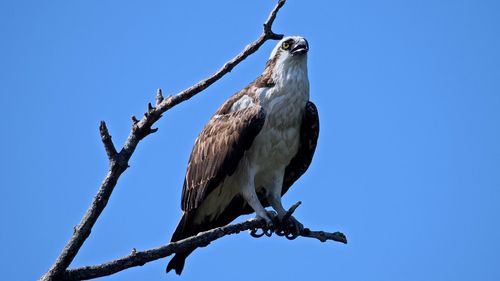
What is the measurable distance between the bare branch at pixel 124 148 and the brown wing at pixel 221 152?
2.13m

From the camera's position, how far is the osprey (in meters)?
7.93

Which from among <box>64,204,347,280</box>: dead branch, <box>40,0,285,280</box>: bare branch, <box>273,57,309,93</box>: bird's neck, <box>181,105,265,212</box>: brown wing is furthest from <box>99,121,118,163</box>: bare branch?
<box>273,57,309,93</box>: bird's neck

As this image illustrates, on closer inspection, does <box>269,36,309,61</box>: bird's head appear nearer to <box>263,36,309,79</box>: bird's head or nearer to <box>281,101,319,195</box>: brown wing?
<box>263,36,309,79</box>: bird's head

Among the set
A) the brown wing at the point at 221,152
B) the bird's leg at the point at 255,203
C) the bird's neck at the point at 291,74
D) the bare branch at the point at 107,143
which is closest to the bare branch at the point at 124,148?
the bare branch at the point at 107,143

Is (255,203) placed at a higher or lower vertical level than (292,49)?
lower

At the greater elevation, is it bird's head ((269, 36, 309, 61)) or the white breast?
bird's head ((269, 36, 309, 61))

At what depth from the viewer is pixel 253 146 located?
809 cm

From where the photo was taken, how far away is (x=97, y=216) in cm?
552

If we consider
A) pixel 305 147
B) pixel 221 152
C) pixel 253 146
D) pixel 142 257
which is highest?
pixel 305 147

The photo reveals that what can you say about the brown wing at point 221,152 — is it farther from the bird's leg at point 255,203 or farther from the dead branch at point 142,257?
the dead branch at point 142,257

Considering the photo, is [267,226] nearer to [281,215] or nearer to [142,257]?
[281,215]

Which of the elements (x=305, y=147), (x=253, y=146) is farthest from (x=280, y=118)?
(x=305, y=147)

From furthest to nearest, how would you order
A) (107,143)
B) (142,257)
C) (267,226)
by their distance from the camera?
(267,226)
(142,257)
(107,143)

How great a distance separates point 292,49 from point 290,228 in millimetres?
1931
